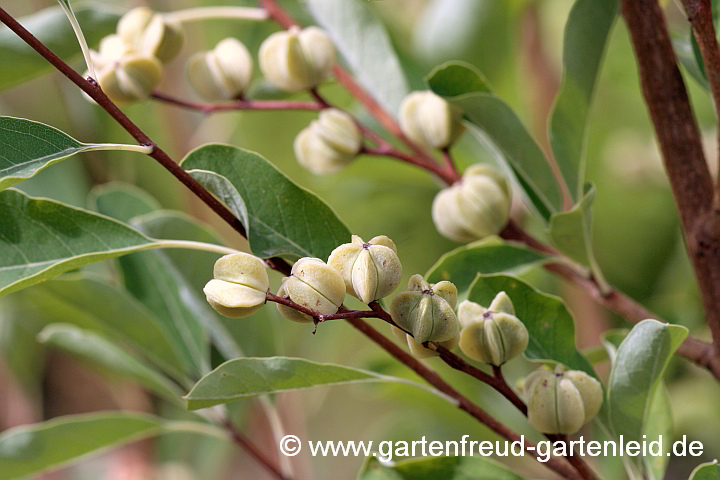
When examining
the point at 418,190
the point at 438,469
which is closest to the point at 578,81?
the point at 438,469

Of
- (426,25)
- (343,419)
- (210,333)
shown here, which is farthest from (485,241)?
(343,419)

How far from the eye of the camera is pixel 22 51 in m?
0.56

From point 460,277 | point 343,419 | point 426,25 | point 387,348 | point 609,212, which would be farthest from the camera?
point 343,419

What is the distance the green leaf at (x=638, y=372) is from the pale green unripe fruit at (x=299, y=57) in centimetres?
28

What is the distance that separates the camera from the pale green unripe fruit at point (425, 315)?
13.7 inches

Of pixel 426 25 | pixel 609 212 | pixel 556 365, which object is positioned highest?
pixel 426 25

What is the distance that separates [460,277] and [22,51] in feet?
1.17

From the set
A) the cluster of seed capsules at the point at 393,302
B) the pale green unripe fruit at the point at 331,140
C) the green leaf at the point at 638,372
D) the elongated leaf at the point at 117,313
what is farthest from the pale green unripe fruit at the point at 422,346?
the elongated leaf at the point at 117,313

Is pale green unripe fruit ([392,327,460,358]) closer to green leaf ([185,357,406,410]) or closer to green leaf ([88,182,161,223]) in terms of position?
green leaf ([185,357,406,410])

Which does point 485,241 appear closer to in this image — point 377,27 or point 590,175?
point 377,27

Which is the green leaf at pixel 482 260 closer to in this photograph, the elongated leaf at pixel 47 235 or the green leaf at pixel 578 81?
the green leaf at pixel 578 81

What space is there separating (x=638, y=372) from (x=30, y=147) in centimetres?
34

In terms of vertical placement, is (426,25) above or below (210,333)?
above

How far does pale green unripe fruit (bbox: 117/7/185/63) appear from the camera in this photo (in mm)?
541
